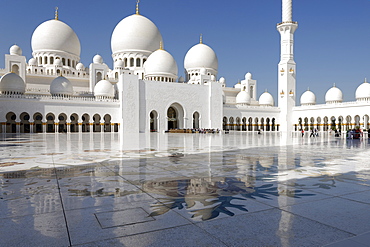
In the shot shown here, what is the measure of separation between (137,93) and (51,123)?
8044 mm

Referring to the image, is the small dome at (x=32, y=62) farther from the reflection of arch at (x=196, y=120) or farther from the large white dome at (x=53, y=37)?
the reflection of arch at (x=196, y=120)

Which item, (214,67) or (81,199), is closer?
(81,199)

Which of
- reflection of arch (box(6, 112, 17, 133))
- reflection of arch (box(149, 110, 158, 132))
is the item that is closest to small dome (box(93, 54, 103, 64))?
Answer: reflection of arch (box(149, 110, 158, 132))

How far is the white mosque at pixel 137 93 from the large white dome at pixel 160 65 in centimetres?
10

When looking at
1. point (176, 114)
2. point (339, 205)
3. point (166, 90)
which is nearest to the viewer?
point (339, 205)

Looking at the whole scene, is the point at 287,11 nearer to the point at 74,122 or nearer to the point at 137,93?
the point at 137,93

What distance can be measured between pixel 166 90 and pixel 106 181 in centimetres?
2548

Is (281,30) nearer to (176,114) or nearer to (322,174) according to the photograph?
(176,114)

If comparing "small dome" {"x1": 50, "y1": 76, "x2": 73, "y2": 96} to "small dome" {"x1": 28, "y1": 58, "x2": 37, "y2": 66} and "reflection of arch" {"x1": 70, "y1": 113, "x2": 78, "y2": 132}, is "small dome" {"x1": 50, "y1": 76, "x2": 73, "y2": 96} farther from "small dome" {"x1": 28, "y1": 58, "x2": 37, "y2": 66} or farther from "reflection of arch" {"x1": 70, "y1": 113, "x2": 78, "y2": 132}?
"small dome" {"x1": 28, "y1": 58, "x2": 37, "y2": 66}

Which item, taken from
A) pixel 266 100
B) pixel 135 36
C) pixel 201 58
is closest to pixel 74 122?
pixel 135 36

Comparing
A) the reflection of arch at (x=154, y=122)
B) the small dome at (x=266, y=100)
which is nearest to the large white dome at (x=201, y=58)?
the small dome at (x=266, y=100)

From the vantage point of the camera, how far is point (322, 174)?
4.15 meters

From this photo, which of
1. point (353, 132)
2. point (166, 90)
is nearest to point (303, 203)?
point (353, 132)

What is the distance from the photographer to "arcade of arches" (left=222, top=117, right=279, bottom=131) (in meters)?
34.6
